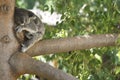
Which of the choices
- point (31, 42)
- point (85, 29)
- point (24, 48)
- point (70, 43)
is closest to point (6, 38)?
point (24, 48)

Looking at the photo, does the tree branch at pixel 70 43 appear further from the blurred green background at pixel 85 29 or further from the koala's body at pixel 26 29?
the blurred green background at pixel 85 29

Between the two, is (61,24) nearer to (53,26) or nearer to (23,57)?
(53,26)

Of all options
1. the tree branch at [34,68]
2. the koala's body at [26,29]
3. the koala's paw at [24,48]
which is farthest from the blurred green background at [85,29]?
the tree branch at [34,68]

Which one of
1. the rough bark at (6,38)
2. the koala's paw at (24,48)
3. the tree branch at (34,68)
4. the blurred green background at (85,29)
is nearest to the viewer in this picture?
the tree branch at (34,68)

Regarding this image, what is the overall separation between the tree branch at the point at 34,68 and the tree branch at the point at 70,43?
177 millimetres

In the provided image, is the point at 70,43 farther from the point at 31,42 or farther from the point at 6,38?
the point at 6,38

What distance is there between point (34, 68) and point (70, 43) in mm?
463

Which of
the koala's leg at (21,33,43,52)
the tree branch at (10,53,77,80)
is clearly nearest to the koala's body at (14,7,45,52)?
the koala's leg at (21,33,43,52)

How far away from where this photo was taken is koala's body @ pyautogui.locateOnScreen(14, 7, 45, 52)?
280 centimetres

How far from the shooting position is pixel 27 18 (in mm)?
2994

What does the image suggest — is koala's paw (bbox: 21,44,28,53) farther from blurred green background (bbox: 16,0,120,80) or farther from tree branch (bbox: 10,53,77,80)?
blurred green background (bbox: 16,0,120,80)

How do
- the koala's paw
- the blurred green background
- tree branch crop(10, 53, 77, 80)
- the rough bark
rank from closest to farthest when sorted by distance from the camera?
tree branch crop(10, 53, 77, 80) → the rough bark → the koala's paw → the blurred green background

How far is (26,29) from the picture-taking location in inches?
118

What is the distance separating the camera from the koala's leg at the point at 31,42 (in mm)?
2788
